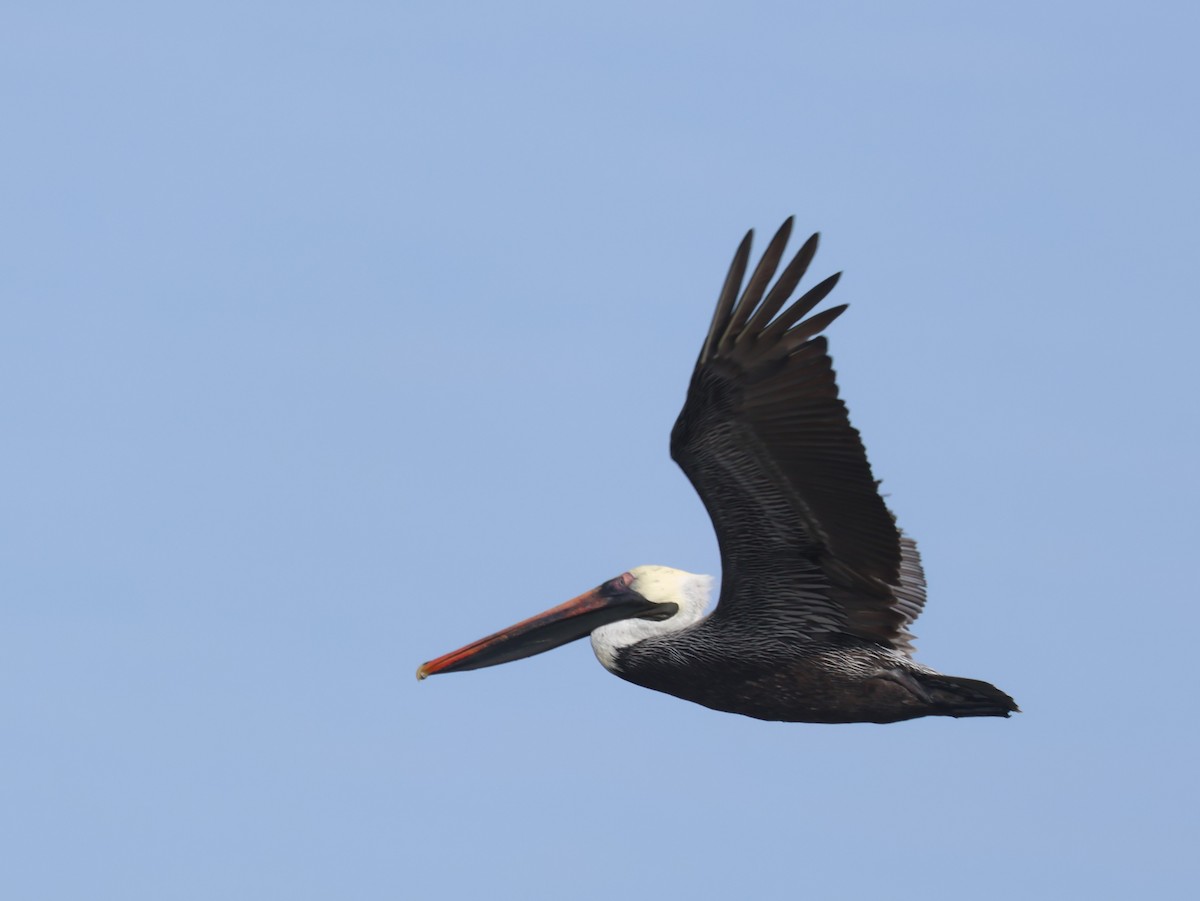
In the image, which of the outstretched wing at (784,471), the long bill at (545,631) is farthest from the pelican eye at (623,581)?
the outstretched wing at (784,471)

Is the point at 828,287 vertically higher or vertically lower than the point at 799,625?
higher

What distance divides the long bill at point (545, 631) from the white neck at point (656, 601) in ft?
0.43

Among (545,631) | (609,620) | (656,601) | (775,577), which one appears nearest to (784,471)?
(775,577)

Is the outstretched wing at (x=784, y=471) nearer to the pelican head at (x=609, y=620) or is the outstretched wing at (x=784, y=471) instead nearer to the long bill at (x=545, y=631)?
the pelican head at (x=609, y=620)

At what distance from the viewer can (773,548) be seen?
544 inches

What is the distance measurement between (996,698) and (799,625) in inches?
48.3

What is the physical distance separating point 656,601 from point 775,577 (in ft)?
4.97

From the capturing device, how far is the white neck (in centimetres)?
1505

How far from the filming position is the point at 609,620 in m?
15.5

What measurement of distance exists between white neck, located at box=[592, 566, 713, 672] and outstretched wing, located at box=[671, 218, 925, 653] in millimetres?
793

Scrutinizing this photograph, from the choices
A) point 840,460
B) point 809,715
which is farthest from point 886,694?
point 840,460

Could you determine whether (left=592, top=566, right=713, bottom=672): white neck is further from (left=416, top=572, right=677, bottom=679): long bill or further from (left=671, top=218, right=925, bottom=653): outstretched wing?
(left=671, top=218, right=925, bottom=653): outstretched wing

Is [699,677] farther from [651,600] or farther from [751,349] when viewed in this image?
[751,349]

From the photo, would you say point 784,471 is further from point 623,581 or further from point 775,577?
point 623,581
